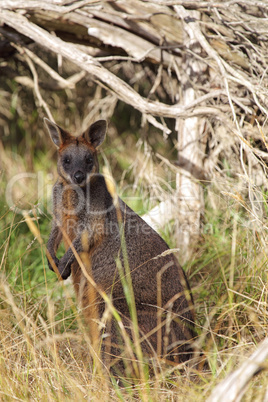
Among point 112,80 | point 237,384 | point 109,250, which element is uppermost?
point 112,80

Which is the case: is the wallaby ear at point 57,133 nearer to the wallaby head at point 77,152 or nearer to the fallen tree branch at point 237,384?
the wallaby head at point 77,152

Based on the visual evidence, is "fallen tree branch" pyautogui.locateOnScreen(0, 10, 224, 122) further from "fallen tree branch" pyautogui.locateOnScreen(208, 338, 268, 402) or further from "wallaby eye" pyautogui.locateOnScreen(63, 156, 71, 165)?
"fallen tree branch" pyautogui.locateOnScreen(208, 338, 268, 402)

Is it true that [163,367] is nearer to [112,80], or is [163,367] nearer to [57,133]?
[57,133]

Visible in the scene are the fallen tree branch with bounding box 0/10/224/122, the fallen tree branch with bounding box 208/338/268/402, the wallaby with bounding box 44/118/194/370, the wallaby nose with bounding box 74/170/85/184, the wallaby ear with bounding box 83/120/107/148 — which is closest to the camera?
the fallen tree branch with bounding box 208/338/268/402

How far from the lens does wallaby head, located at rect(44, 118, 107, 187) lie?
3.88m

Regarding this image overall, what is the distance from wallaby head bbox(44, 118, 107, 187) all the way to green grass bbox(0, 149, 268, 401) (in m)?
0.45

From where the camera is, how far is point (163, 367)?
3.27 m

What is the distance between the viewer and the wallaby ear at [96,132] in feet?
13.5

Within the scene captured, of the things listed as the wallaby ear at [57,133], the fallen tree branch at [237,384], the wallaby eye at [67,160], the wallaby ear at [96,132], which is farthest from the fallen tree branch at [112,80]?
the fallen tree branch at [237,384]

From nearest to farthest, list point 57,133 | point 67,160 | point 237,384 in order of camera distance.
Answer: point 237,384, point 67,160, point 57,133

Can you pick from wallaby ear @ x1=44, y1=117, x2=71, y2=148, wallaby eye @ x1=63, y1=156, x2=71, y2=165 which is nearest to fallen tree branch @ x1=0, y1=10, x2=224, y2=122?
wallaby ear @ x1=44, y1=117, x2=71, y2=148

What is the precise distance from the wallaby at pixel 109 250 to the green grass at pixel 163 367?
0.69 ft

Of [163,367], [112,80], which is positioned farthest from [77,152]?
[163,367]

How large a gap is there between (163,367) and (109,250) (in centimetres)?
110
